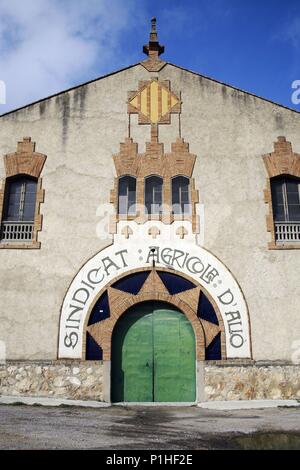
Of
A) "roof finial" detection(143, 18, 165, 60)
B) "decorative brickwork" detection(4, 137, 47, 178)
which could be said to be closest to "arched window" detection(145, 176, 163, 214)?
"decorative brickwork" detection(4, 137, 47, 178)

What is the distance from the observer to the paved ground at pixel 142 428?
652 centimetres

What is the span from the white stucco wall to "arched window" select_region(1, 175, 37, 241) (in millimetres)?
577

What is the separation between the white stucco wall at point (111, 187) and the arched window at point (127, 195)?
1.38ft

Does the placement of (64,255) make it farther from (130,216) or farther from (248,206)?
(248,206)

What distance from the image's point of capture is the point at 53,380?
11812 millimetres

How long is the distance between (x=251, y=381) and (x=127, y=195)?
6.67 metres

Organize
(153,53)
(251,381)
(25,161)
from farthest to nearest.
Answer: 1. (153,53)
2. (25,161)
3. (251,381)

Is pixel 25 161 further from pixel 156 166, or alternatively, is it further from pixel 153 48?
pixel 153 48

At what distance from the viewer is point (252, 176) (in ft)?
44.7

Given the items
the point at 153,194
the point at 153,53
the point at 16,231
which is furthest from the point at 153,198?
the point at 153,53

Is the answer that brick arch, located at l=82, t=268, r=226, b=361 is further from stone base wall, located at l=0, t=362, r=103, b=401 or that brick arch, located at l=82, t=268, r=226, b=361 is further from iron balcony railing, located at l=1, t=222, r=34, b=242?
iron balcony railing, located at l=1, t=222, r=34, b=242

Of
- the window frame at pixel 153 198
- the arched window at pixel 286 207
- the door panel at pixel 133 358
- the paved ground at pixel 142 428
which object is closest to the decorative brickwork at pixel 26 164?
the window frame at pixel 153 198

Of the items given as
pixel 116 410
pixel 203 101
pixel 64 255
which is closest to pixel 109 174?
pixel 64 255
